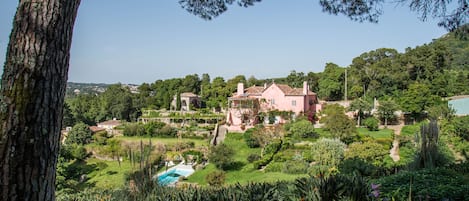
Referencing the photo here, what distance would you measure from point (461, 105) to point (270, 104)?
1417 cm

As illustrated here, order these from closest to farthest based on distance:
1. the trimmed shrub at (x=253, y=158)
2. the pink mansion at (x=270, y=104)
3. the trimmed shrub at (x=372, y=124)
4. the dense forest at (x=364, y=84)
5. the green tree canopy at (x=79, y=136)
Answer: the trimmed shrub at (x=253, y=158), the trimmed shrub at (x=372, y=124), the green tree canopy at (x=79, y=136), the pink mansion at (x=270, y=104), the dense forest at (x=364, y=84)

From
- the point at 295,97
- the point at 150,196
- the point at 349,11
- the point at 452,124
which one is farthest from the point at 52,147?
the point at 295,97

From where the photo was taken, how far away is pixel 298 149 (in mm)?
18375

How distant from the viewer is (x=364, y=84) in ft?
106

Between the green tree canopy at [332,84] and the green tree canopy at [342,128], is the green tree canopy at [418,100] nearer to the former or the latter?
the green tree canopy at [342,128]

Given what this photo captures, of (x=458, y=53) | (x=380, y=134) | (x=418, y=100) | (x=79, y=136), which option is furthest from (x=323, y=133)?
(x=458, y=53)

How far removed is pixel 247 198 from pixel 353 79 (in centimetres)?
3251

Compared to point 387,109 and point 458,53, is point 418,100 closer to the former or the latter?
point 387,109

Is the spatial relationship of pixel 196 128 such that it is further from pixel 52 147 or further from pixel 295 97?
pixel 52 147

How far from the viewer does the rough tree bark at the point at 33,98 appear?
1.33 metres

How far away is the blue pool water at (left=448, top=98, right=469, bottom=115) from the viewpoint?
2305 cm

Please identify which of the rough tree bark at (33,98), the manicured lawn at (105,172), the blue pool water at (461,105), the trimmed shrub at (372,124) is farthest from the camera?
the blue pool water at (461,105)

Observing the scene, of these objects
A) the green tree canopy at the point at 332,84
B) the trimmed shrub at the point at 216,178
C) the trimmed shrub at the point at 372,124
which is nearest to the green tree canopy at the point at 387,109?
the trimmed shrub at the point at 372,124

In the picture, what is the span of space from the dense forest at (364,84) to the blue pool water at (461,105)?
4.77ft
